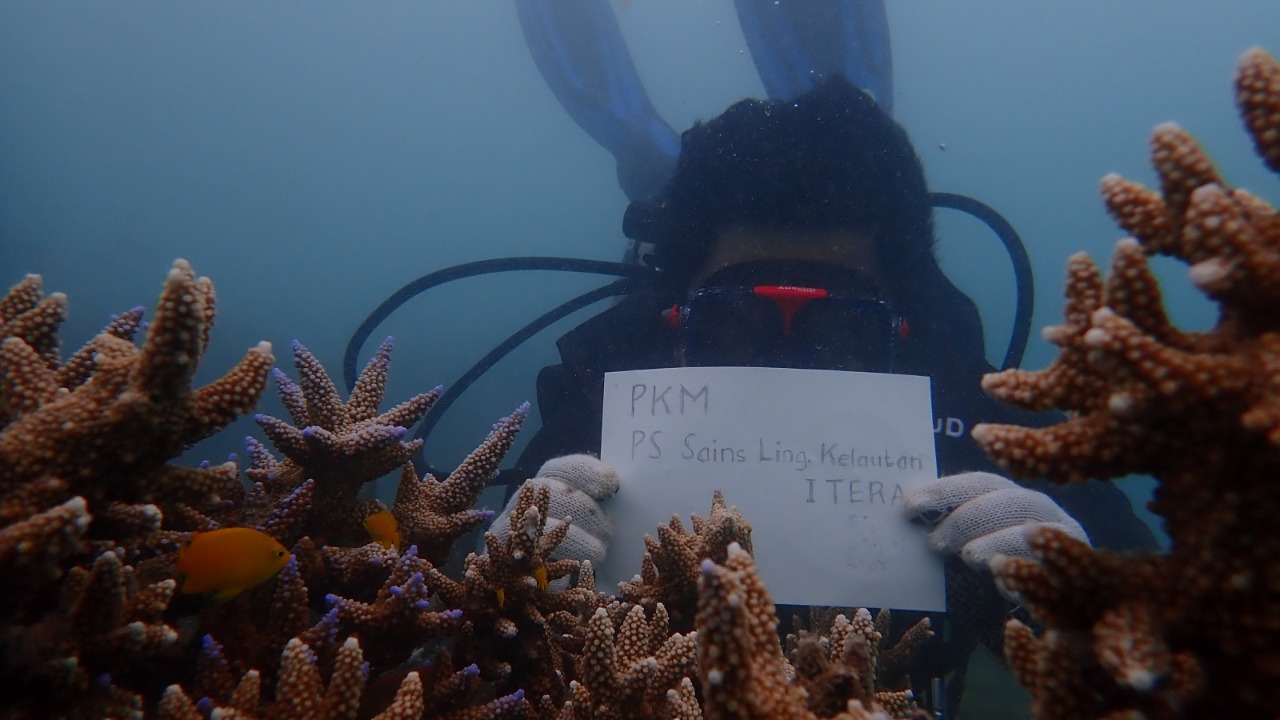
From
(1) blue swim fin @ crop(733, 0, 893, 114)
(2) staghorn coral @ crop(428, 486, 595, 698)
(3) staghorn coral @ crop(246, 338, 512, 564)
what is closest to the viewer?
(2) staghorn coral @ crop(428, 486, 595, 698)

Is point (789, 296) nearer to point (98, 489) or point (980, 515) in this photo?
point (980, 515)

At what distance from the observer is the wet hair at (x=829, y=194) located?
362 centimetres

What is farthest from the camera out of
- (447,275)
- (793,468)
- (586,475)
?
Result: (447,275)

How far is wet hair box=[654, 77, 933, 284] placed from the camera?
361 centimetres

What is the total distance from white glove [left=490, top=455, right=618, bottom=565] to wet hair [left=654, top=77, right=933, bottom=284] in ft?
5.89

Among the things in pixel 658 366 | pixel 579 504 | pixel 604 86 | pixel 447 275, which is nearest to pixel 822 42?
pixel 604 86

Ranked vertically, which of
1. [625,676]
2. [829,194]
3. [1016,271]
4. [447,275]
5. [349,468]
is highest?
[447,275]

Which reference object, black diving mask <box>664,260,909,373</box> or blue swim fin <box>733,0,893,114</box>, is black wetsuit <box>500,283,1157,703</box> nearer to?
black diving mask <box>664,260,909,373</box>

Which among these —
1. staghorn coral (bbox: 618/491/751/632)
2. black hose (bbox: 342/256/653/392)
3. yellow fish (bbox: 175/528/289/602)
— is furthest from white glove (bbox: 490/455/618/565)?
black hose (bbox: 342/256/653/392)

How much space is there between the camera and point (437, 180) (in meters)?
45.1

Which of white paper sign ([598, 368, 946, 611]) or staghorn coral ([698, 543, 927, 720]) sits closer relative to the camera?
staghorn coral ([698, 543, 927, 720])

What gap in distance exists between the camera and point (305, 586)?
5.94 feet

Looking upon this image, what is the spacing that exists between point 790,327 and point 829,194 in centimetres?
99

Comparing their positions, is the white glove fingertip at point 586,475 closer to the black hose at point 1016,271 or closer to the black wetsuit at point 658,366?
the black wetsuit at point 658,366
